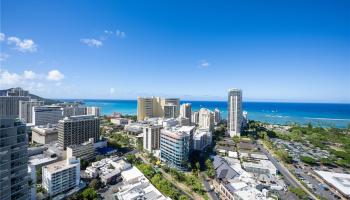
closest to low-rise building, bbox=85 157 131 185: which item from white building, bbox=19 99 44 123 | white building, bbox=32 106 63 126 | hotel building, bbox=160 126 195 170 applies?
hotel building, bbox=160 126 195 170

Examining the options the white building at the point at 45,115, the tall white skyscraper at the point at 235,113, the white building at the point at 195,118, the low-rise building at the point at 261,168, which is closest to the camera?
the low-rise building at the point at 261,168

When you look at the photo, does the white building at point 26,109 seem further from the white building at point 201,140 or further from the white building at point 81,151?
the white building at point 201,140

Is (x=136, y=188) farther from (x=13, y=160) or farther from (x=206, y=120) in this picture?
(x=206, y=120)

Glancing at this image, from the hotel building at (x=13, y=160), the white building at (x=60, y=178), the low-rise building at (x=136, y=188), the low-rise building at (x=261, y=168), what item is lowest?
the low-rise building at (x=261, y=168)

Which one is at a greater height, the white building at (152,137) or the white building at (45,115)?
the white building at (45,115)

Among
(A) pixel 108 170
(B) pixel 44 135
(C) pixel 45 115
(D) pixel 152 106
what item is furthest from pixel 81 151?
(D) pixel 152 106

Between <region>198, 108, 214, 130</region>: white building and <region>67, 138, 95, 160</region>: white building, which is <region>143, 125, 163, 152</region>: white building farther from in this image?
<region>198, 108, 214, 130</region>: white building

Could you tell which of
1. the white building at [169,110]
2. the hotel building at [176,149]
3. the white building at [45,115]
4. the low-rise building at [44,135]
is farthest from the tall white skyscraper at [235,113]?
the white building at [45,115]
